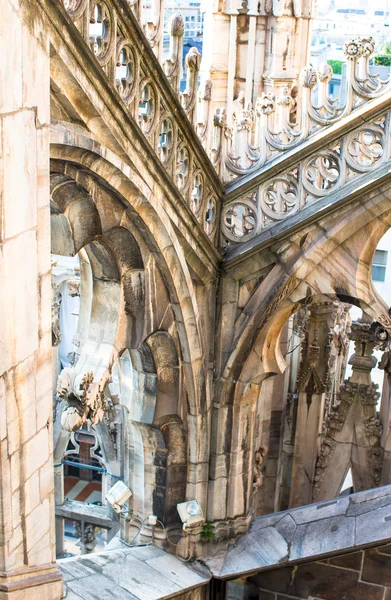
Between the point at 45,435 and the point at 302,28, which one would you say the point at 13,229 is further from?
the point at 302,28

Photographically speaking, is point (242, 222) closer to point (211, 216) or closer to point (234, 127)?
point (211, 216)

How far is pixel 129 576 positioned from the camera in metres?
6.51

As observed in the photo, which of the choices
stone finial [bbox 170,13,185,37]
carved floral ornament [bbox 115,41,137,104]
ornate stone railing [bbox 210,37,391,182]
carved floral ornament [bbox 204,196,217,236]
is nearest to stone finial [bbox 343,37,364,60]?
ornate stone railing [bbox 210,37,391,182]

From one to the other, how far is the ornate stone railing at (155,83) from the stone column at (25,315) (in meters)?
0.53

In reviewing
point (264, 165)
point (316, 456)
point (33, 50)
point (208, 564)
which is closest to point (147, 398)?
point (208, 564)

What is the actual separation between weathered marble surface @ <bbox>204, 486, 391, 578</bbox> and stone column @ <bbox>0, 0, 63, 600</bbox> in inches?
101

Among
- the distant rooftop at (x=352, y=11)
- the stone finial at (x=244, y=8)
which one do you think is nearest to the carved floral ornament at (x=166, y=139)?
the stone finial at (x=244, y=8)

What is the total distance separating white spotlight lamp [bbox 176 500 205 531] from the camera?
6.84m

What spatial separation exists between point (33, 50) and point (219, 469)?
3.97 meters

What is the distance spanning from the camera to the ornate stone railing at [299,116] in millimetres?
5863

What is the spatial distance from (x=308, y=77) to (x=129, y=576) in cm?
364

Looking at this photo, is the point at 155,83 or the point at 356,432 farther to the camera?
the point at 356,432

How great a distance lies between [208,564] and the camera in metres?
6.96

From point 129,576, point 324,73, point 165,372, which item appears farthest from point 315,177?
point 129,576
